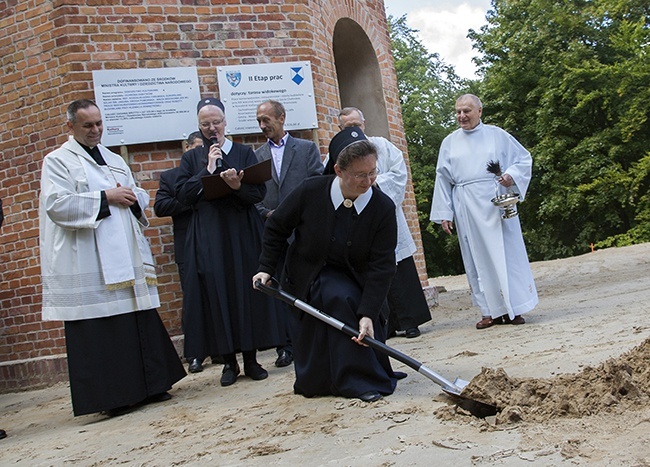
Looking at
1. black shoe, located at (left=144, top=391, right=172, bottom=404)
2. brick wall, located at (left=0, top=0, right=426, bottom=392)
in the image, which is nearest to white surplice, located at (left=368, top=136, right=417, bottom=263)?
brick wall, located at (left=0, top=0, right=426, bottom=392)

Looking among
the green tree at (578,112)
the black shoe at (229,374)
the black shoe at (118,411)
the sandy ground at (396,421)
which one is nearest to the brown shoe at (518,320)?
the sandy ground at (396,421)

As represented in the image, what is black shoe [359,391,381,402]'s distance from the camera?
421cm

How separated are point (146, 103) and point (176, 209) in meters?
1.29

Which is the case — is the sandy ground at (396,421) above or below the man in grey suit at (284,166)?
below

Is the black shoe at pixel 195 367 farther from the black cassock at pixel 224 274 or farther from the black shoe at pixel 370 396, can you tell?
the black shoe at pixel 370 396

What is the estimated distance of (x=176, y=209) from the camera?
6895 mm

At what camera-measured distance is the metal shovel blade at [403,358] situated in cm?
377

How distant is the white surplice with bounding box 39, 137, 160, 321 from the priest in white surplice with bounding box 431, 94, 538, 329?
3.01 metres

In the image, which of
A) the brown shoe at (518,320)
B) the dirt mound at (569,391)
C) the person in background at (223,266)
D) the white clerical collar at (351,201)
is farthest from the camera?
the brown shoe at (518,320)

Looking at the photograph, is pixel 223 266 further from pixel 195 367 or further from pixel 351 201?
pixel 351 201

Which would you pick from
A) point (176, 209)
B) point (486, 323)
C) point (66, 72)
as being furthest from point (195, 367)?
point (66, 72)

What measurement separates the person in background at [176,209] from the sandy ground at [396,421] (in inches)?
39.5

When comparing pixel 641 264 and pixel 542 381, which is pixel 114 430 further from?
pixel 641 264

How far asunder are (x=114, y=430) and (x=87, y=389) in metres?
0.56
